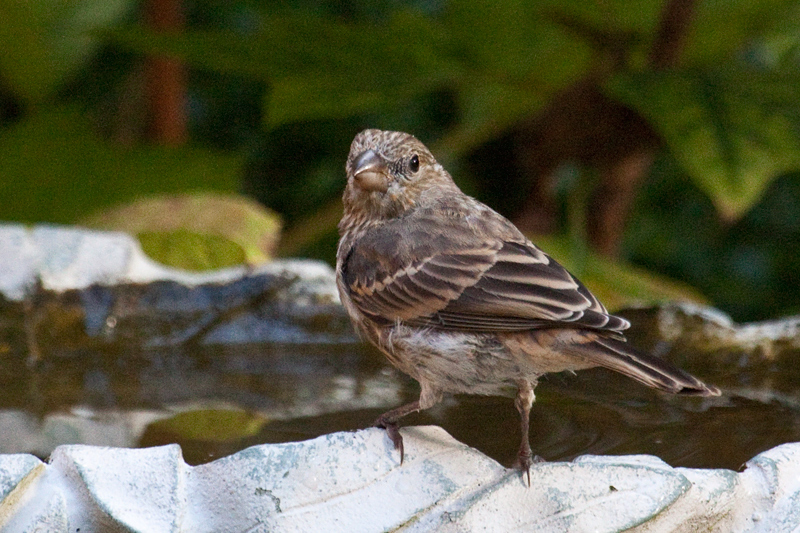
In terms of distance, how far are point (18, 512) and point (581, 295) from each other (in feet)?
4.22

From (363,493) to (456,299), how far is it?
66 cm

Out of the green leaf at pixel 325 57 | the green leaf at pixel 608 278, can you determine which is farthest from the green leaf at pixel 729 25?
the green leaf at pixel 325 57

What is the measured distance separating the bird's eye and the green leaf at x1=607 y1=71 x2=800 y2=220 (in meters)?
1.28

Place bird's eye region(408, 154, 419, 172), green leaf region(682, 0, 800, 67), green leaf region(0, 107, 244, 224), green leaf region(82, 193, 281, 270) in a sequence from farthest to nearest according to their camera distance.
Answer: green leaf region(0, 107, 244, 224) < green leaf region(682, 0, 800, 67) < green leaf region(82, 193, 281, 270) < bird's eye region(408, 154, 419, 172)

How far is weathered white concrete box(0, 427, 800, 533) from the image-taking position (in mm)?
1884

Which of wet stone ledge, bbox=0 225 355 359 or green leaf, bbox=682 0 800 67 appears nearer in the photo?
wet stone ledge, bbox=0 225 355 359

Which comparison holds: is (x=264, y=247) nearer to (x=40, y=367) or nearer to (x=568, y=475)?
(x=40, y=367)

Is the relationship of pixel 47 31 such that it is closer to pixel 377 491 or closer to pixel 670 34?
pixel 670 34

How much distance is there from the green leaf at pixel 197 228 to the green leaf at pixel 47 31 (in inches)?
53.7

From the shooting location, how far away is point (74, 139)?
210 inches

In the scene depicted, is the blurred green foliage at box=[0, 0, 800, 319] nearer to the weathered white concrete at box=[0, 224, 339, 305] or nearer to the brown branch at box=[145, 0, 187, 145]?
the brown branch at box=[145, 0, 187, 145]

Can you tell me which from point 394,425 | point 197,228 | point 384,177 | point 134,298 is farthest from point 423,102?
point 394,425

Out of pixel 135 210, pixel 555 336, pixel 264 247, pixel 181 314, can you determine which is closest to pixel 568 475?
pixel 555 336

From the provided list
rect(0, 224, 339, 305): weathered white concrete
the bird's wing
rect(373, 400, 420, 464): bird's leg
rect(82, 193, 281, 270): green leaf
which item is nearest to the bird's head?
the bird's wing
